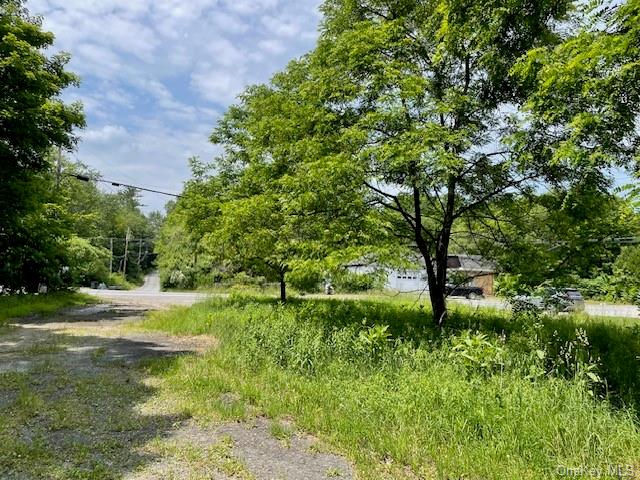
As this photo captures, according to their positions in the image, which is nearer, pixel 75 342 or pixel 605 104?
pixel 605 104

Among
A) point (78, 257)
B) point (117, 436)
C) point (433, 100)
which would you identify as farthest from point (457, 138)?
point (78, 257)

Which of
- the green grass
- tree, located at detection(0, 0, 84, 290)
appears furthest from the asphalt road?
tree, located at detection(0, 0, 84, 290)

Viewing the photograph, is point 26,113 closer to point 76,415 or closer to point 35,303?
point 76,415

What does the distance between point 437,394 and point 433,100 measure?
4.52 m

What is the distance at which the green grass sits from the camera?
12914 mm

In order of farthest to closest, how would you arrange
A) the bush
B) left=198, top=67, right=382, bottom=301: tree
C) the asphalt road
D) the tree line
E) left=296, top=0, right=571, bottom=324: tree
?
the bush, the asphalt road, left=198, top=67, right=382, bottom=301: tree, left=296, top=0, right=571, bottom=324: tree, the tree line

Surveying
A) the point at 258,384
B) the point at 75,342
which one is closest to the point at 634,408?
the point at 258,384

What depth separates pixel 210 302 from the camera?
48.7 feet

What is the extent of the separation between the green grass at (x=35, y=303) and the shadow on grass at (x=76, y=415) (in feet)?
21.7

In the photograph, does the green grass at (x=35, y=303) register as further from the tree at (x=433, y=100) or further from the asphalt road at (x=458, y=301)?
the tree at (x=433, y=100)

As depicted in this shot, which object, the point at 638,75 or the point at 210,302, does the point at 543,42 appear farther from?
the point at 210,302

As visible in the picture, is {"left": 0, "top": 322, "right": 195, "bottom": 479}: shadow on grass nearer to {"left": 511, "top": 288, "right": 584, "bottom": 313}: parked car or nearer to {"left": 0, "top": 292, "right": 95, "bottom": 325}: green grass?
{"left": 511, "top": 288, "right": 584, "bottom": 313}: parked car

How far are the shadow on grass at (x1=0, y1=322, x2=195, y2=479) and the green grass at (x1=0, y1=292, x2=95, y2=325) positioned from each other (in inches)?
260

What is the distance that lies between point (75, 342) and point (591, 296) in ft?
31.5
